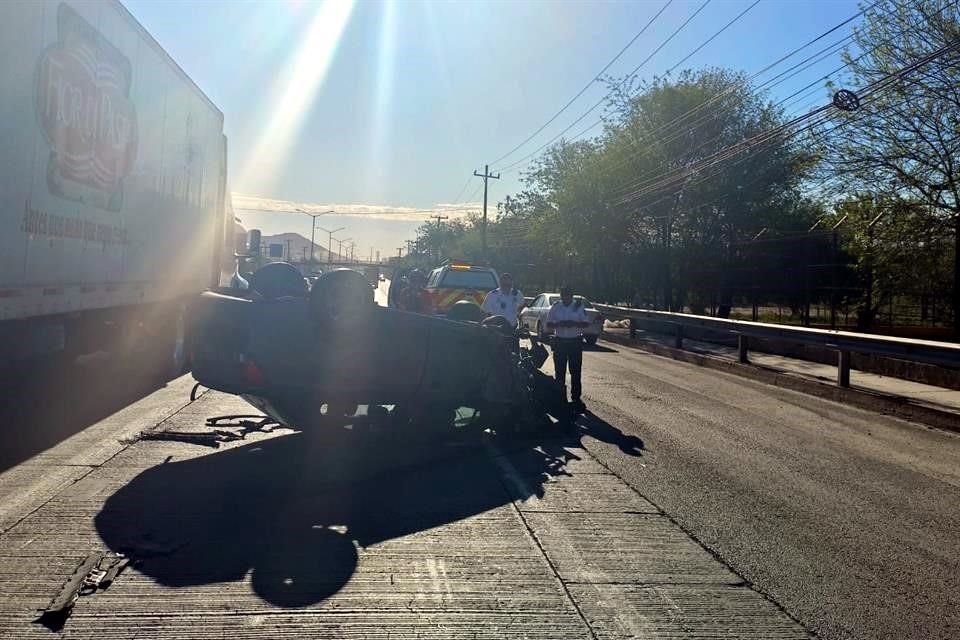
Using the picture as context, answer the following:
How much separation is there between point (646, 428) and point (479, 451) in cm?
260

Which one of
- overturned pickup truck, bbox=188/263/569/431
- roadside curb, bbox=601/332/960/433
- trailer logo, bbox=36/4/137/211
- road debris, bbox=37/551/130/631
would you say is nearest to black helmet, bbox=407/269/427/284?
roadside curb, bbox=601/332/960/433

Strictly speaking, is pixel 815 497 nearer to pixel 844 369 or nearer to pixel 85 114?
pixel 844 369

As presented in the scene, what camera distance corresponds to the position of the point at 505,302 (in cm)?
1481

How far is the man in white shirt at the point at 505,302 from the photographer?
14.7m

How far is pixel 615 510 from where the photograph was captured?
702 centimetres

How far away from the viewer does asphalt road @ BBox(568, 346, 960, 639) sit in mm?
5227

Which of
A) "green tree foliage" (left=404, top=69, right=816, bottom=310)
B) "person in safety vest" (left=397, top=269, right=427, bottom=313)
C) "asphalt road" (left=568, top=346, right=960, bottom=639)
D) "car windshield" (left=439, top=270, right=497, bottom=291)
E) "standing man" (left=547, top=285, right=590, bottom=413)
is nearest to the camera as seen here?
"asphalt road" (left=568, top=346, right=960, bottom=639)

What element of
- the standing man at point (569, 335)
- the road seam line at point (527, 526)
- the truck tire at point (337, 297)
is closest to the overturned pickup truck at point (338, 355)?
the truck tire at point (337, 297)

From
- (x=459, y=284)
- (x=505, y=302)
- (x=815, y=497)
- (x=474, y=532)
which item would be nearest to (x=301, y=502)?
(x=474, y=532)

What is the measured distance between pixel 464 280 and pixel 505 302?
902 cm

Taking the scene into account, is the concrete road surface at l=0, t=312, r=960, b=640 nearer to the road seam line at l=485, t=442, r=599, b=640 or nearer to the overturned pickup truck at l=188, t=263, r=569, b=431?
the road seam line at l=485, t=442, r=599, b=640

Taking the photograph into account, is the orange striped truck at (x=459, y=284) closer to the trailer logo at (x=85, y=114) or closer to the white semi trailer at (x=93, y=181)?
the white semi trailer at (x=93, y=181)

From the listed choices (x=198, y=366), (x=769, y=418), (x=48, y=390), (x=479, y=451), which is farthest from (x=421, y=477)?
(x=48, y=390)

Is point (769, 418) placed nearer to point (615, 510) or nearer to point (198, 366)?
point (615, 510)
